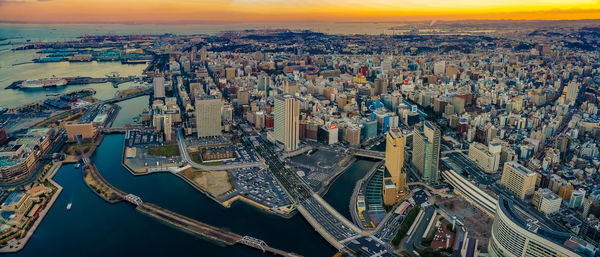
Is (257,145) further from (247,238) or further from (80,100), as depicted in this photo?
(80,100)

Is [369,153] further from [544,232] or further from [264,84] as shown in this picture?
[264,84]

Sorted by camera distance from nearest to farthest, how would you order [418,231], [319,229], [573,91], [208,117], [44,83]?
[418,231]
[319,229]
[208,117]
[573,91]
[44,83]

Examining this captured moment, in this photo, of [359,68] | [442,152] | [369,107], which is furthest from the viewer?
[359,68]

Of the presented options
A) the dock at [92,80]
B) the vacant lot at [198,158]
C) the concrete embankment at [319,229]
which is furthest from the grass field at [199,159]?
the dock at [92,80]

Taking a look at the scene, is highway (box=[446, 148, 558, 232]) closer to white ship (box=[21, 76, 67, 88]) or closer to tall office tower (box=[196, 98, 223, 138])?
tall office tower (box=[196, 98, 223, 138])

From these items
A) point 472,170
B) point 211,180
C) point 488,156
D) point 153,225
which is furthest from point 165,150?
point 488,156

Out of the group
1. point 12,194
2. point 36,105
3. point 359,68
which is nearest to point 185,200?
point 12,194
